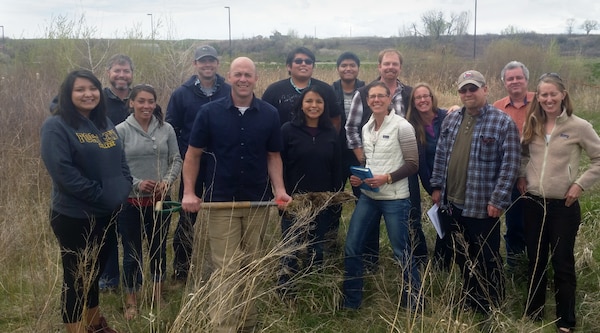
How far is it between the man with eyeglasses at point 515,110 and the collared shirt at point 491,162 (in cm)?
74

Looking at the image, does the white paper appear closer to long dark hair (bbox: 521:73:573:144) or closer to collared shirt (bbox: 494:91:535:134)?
long dark hair (bbox: 521:73:573:144)

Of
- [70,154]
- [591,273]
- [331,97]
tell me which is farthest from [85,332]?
[591,273]

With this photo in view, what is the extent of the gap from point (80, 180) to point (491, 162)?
8.87ft

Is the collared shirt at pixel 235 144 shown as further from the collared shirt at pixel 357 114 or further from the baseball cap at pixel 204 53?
the baseball cap at pixel 204 53

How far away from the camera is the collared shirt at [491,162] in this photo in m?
3.65

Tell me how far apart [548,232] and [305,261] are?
188 cm

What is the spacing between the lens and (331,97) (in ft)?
14.4

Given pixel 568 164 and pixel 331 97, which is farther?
pixel 331 97

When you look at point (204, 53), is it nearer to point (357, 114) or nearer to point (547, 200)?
point (357, 114)

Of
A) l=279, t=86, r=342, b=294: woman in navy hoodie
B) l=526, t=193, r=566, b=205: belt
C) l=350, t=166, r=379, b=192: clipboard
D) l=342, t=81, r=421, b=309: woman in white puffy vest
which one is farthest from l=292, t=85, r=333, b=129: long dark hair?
l=526, t=193, r=566, b=205: belt

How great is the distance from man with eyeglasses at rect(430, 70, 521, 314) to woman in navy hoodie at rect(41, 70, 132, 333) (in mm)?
2312

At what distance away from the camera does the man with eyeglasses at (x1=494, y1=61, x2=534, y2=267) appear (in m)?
4.51

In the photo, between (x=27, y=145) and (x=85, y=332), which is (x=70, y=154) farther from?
(x=27, y=145)

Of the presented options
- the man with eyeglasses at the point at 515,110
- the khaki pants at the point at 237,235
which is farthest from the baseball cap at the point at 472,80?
the khaki pants at the point at 237,235
